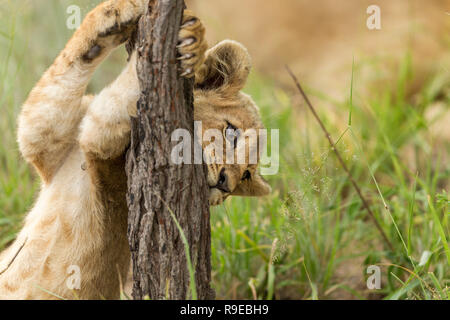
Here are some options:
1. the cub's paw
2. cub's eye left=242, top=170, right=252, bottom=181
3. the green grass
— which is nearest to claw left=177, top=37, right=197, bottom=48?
the cub's paw

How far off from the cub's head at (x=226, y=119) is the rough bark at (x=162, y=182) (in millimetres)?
318

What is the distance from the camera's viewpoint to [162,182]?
270 centimetres

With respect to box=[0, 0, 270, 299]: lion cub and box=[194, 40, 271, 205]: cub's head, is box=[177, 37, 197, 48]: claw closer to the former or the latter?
box=[0, 0, 270, 299]: lion cub

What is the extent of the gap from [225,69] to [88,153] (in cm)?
107

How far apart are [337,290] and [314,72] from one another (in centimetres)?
504

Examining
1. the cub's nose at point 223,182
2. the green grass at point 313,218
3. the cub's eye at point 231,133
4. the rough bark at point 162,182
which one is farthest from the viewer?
the green grass at point 313,218

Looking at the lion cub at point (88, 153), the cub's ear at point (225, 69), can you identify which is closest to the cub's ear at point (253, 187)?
the lion cub at point (88, 153)

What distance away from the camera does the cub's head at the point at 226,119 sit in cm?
314

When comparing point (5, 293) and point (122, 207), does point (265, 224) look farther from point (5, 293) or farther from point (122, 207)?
point (5, 293)

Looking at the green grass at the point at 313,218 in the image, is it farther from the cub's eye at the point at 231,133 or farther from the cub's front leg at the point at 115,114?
the cub's front leg at the point at 115,114

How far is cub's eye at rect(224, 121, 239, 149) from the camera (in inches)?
131

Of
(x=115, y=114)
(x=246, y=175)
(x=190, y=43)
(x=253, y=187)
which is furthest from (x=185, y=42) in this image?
(x=253, y=187)
